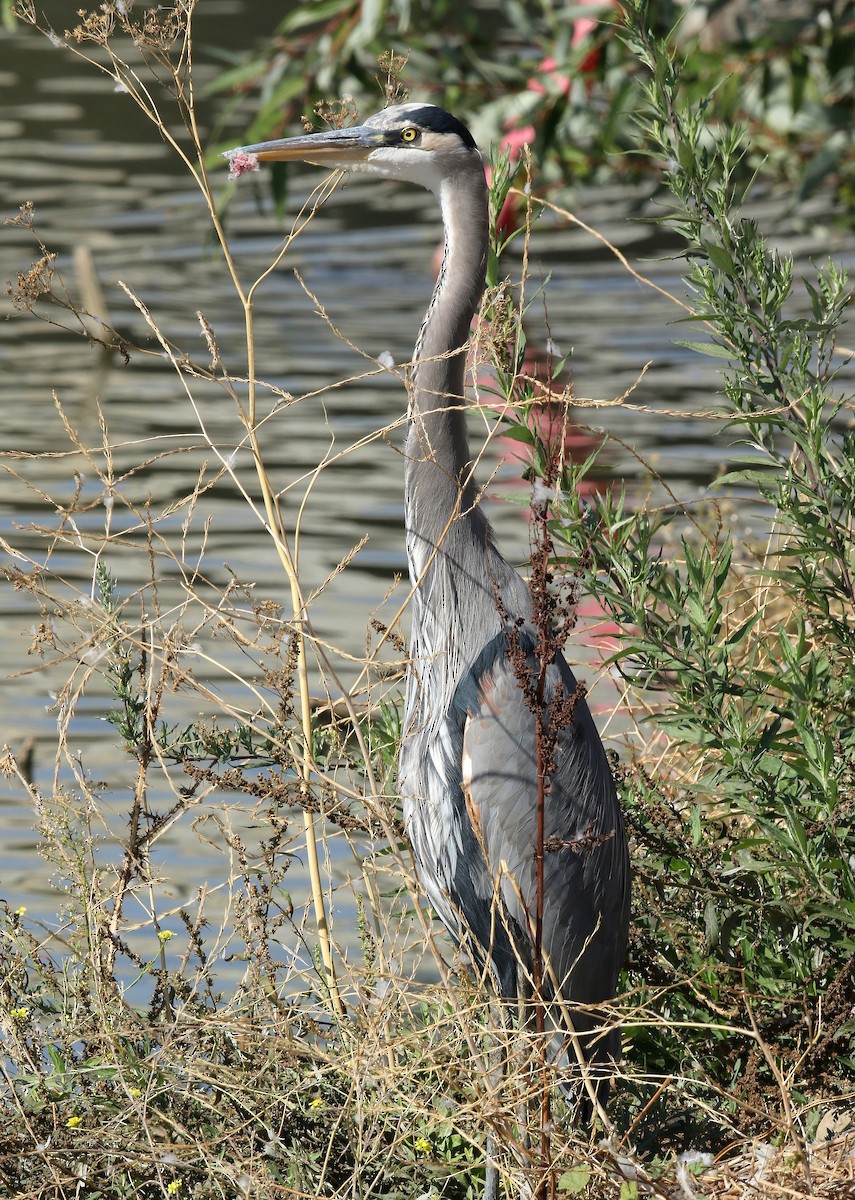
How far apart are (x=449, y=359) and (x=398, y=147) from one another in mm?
588

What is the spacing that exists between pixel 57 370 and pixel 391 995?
928 centimetres

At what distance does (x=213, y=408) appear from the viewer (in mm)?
10555

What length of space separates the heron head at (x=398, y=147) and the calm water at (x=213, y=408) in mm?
536

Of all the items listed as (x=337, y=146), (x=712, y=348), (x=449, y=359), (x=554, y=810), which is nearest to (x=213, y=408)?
(x=337, y=146)

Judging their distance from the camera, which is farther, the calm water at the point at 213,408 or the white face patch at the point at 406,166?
the calm water at the point at 213,408

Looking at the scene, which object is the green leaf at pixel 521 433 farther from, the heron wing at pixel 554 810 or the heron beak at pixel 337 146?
the heron beak at pixel 337 146

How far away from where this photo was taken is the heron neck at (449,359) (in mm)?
3562

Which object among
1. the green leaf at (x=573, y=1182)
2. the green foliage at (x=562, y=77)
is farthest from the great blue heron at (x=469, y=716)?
the green foliage at (x=562, y=77)

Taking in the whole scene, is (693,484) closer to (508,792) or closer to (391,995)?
(508,792)

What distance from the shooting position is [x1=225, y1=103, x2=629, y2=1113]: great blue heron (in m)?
3.42

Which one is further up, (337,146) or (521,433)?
(337,146)

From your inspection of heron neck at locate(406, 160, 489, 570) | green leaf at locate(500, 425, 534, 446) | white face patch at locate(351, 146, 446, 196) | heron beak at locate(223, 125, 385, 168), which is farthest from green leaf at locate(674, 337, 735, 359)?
→ heron beak at locate(223, 125, 385, 168)

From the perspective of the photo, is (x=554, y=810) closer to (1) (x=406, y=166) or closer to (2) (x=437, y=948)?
(2) (x=437, y=948)

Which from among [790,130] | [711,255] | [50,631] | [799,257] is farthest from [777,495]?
[799,257]
